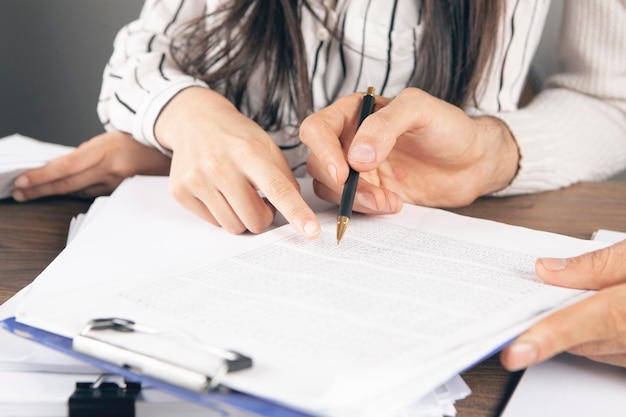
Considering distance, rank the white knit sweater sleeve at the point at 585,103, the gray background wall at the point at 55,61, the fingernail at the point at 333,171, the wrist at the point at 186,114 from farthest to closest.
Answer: the gray background wall at the point at 55,61
the white knit sweater sleeve at the point at 585,103
the wrist at the point at 186,114
the fingernail at the point at 333,171

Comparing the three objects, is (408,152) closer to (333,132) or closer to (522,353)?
(333,132)

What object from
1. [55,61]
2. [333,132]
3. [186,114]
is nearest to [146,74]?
[186,114]

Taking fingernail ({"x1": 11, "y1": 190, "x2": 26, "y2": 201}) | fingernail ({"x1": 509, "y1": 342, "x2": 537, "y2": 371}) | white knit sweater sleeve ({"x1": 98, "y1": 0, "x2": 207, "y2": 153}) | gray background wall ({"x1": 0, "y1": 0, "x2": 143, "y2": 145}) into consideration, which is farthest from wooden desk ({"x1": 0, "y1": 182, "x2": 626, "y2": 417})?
gray background wall ({"x1": 0, "y1": 0, "x2": 143, "y2": 145})

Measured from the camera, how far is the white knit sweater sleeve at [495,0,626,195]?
37.1 inches

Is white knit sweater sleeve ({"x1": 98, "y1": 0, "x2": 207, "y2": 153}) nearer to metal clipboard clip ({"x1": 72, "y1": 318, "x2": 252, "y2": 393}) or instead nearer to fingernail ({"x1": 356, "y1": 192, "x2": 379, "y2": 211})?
fingernail ({"x1": 356, "y1": 192, "x2": 379, "y2": 211})

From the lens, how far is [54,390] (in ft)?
1.36

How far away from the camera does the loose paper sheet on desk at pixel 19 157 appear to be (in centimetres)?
84

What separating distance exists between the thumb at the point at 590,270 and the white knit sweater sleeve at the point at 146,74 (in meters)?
0.50

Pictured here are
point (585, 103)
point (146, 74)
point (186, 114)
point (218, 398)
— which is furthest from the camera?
point (585, 103)

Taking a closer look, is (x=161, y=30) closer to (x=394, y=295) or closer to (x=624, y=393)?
(x=394, y=295)

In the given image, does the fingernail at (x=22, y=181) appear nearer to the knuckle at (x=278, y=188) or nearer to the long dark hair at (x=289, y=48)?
the long dark hair at (x=289, y=48)

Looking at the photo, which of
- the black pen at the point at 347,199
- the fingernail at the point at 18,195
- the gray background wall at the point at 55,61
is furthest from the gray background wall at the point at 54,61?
the black pen at the point at 347,199

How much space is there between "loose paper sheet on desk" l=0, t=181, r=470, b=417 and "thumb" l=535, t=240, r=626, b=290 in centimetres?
11

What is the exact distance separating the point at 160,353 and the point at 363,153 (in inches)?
10.8
